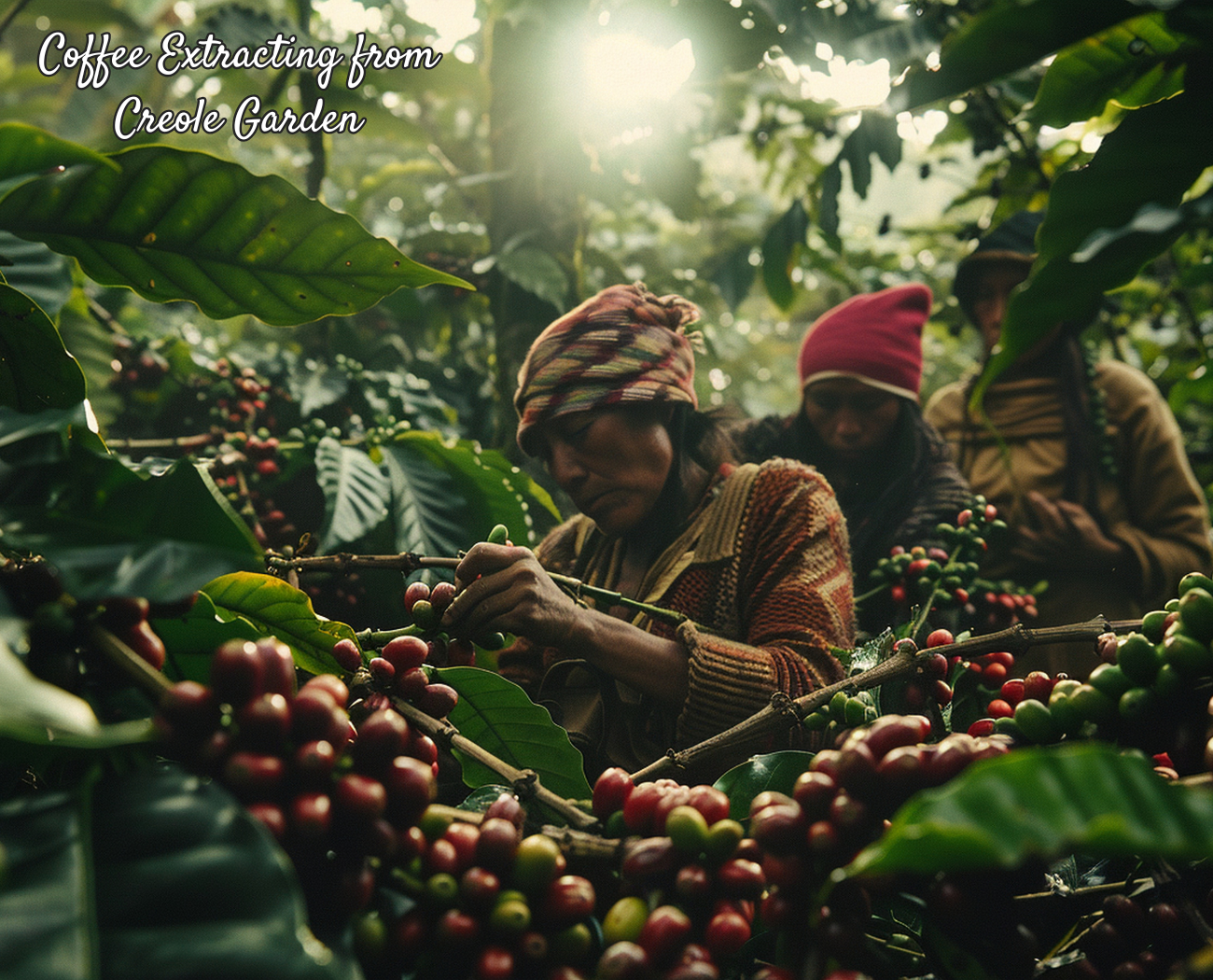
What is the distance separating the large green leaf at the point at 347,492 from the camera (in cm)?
140

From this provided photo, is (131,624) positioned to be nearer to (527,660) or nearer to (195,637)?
(195,637)

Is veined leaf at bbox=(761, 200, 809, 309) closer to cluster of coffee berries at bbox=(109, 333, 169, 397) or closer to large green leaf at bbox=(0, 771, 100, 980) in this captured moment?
cluster of coffee berries at bbox=(109, 333, 169, 397)

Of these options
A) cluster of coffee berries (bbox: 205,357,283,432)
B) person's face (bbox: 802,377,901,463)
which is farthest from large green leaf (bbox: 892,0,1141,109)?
cluster of coffee berries (bbox: 205,357,283,432)

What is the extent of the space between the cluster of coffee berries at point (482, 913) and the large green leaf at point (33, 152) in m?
0.53

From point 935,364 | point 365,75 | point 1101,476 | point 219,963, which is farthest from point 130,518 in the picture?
point 935,364

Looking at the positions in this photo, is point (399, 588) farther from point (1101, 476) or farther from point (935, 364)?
point (935, 364)

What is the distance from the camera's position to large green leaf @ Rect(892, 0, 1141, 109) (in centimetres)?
→ 53

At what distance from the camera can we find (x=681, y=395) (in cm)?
154

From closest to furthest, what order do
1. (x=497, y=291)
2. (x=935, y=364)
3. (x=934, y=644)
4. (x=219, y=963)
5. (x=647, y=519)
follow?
(x=219, y=963)
(x=934, y=644)
(x=647, y=519)
(x=497, y=291)
(x=935, y=364)

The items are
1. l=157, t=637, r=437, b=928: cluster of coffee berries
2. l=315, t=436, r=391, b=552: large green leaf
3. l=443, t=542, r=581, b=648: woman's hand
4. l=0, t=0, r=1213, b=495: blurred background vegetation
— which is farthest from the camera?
l=0, t=0, r=1213, b=495: blurred background vegetation

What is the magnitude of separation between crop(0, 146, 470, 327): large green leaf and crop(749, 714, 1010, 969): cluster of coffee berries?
1.75 ft

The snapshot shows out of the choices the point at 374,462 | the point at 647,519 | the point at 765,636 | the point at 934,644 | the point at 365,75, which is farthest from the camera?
the point at 365,75

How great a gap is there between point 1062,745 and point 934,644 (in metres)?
0.29

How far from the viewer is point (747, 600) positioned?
1398 millimetres
